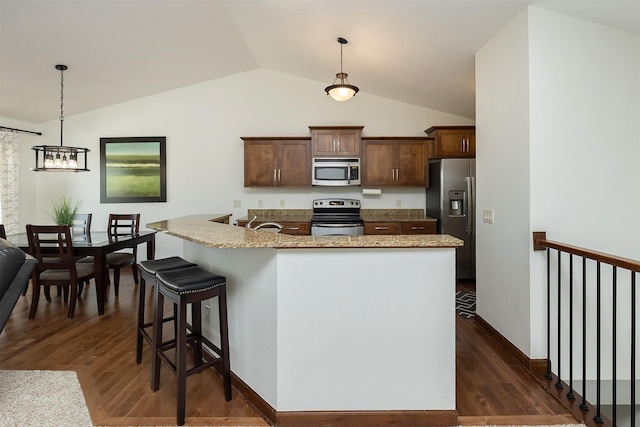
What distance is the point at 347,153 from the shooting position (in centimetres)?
486

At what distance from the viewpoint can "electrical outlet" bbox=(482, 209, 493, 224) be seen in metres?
2.84

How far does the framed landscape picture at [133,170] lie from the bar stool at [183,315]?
3708 millimetres

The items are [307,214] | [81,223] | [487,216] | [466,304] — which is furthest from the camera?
[307,214]

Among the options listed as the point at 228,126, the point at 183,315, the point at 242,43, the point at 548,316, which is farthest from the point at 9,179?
the point at 548,316

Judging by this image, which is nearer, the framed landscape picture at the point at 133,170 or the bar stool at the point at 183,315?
the bar stool at the point at 183,315

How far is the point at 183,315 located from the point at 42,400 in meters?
1.08

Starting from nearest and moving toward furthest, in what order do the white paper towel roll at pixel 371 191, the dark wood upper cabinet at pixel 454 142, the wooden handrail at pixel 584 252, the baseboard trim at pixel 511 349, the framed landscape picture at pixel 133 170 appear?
the wooden handrail at pixel 584 252
the baseboard trim at pixel 511 349
the dark wood upper cabinet at pixel 454 142
the white paper towel roll at pixel 371 191
the framed landscape picture at pixel 133 170

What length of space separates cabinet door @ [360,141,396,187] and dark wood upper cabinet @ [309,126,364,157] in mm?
171

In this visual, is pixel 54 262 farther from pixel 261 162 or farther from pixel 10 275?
pixel 261 162

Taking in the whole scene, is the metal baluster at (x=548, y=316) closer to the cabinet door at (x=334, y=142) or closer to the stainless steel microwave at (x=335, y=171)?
the stainless steel microwave at (x=335, y=171)

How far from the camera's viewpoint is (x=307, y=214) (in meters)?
5.24

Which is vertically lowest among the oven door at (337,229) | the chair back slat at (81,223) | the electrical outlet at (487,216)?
the oven door at (337,229)

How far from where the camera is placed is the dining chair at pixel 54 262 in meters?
3.23

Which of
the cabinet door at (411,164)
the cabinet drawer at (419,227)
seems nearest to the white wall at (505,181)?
the cabinet drawer at (419,227)
